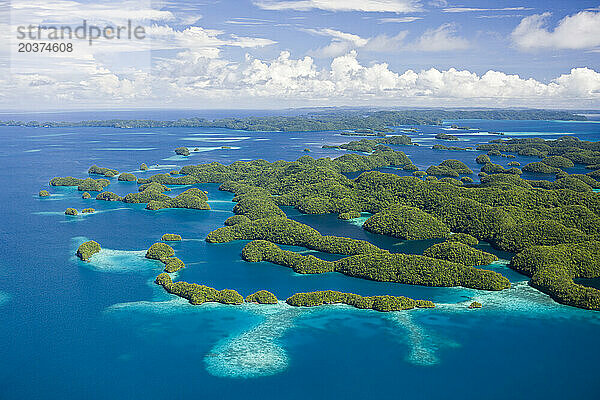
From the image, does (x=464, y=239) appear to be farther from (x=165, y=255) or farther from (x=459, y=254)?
(x=165, y=255)

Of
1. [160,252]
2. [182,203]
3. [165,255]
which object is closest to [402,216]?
[165,255]

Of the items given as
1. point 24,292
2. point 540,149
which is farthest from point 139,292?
point 540,149

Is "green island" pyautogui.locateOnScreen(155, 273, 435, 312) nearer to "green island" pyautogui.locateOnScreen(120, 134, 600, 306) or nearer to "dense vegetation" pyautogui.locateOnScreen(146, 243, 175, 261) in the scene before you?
"green island" pyautogui.locateOnScreen(120, 134, 600, 306)

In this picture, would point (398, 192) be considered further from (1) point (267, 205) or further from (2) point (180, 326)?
(2) point (180, 326)

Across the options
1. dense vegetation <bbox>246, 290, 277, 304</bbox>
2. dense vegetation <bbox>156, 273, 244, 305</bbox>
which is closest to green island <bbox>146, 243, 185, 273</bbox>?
dense vegetation <bbox>156, 273, 244, 305</bbox>

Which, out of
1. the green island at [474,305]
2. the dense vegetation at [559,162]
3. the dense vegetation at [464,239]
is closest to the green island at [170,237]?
the dense vegetation at [464,239]
